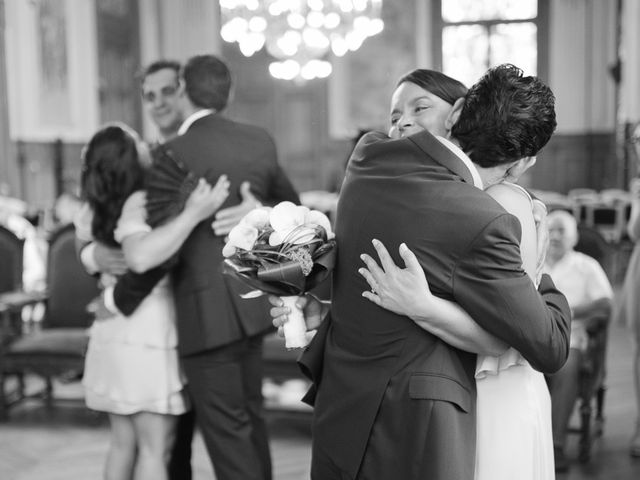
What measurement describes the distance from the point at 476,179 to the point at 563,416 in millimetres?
2587

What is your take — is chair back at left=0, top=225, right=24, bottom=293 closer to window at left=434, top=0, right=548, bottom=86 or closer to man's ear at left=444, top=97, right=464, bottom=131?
man's ear at left=444, top=97, right=464, bottom=131

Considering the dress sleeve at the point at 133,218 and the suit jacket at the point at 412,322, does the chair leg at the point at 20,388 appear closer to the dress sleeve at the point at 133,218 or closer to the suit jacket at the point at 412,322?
the dress sleeve at the point at 133,218

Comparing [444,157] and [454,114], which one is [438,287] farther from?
[454,114]

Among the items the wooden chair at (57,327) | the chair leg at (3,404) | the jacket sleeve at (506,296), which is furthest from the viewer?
the chair leg at (3,404)

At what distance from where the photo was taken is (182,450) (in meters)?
2.81

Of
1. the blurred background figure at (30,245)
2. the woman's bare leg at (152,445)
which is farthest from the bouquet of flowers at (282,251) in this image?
the blurred background figure at (30,245)

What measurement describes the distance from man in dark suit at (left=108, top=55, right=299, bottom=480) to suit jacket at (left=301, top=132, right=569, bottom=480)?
992 mm

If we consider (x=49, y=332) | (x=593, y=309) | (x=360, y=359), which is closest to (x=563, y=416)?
(x=593, y=309)

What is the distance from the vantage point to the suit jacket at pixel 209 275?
258 centimetres

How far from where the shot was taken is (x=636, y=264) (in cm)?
380

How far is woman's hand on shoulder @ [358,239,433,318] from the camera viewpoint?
4.82ft

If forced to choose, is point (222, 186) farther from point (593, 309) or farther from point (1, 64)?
point (1, 64)

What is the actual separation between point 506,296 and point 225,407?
4.76ft

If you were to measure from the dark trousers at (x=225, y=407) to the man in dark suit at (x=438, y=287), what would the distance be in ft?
3.41
